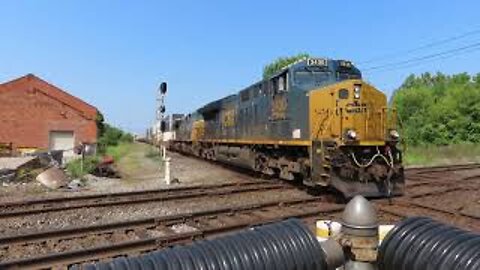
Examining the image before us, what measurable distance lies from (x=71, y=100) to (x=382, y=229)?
37671 millimetres

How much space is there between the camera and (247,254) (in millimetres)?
3676

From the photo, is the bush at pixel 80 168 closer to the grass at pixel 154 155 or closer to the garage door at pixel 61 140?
the grass at pixel 154 155

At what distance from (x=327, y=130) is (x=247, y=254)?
29.3ft

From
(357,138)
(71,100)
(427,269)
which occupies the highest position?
(71,100)

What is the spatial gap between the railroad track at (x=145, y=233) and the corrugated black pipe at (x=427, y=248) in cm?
430

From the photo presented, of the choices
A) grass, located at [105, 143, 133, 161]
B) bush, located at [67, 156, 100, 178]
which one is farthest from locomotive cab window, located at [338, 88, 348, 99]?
grass, located at [105, 143, 133, 161]

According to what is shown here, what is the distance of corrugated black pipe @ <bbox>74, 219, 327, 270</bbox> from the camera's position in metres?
3.45

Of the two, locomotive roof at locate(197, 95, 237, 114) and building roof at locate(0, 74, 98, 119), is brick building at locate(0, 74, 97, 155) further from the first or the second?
locomotive roof at locate(197, 95, 237, 114)

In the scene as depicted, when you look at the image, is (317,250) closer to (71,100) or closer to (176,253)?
(176,253)

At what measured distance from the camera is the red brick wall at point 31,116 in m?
37.5

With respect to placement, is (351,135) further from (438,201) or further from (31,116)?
(31,116)

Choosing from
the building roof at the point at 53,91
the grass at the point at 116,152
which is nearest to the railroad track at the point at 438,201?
the grass at the point at 116,152

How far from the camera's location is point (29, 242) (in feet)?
26.4

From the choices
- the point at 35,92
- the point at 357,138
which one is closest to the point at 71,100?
the point at 35,92
